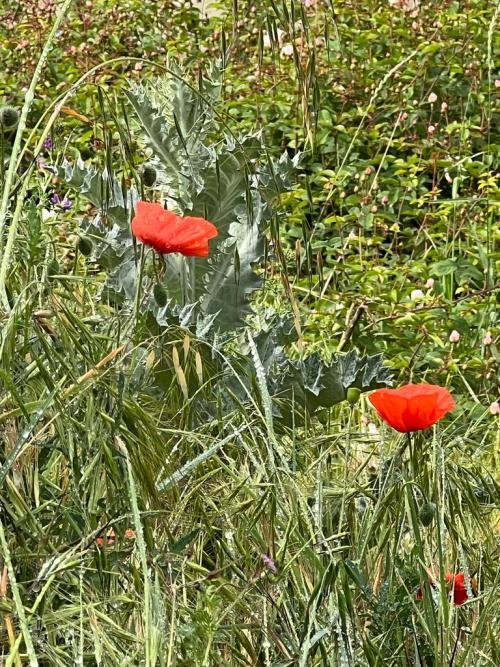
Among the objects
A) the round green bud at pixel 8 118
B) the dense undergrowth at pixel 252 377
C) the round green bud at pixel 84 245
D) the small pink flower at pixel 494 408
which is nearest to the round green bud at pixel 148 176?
the dense undergrowth at pixel 252 377

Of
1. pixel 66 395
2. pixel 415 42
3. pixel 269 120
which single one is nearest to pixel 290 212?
pixel 269 120

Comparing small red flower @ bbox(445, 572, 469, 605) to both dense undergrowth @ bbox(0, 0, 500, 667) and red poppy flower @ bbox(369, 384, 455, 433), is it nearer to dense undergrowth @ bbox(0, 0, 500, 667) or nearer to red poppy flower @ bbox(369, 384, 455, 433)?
dense undergrowth @ bbox(0, 0, 500, 667)

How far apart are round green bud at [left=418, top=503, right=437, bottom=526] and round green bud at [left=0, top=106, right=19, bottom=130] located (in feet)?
2.53

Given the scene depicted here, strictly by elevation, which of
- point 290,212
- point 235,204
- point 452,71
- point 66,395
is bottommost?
point 290,212

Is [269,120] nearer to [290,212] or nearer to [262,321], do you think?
[290,212]

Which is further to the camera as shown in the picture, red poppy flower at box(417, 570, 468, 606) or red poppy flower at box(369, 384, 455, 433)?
red poppy flower at box(417, 570, 468, 606)

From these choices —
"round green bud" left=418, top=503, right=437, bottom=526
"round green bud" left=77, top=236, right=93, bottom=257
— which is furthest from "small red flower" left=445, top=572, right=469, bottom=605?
"round green bud" left=77, top=236, right=93, bottom=257

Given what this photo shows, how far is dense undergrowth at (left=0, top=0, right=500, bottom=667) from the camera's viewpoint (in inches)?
62.1

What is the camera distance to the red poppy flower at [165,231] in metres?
1.79

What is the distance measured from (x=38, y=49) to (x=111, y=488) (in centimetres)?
470

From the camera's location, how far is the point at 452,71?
17.0 feet

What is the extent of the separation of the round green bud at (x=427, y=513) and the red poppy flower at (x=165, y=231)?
0.51 metres

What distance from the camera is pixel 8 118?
1727 millimetres

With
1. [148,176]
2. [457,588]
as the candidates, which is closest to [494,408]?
[457,588]
